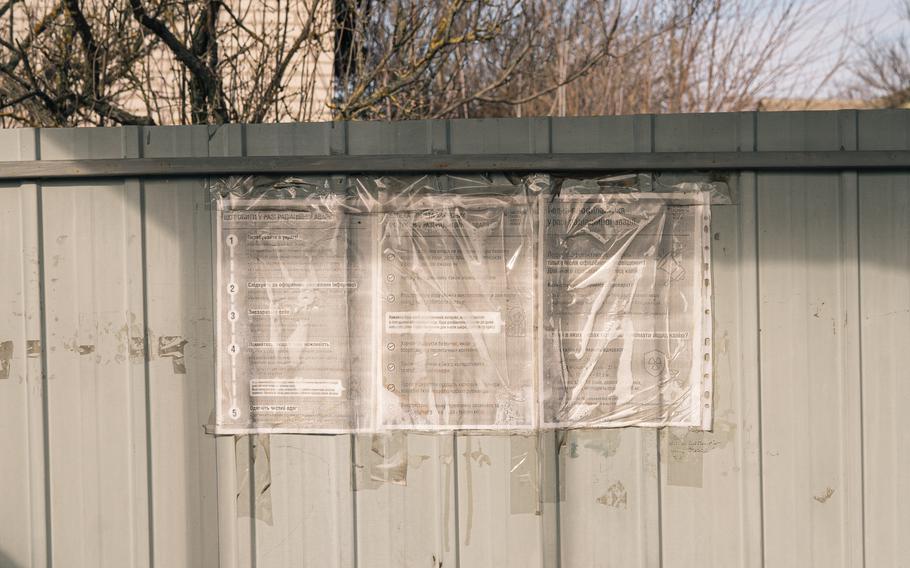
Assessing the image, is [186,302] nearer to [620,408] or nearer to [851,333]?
[620,408]

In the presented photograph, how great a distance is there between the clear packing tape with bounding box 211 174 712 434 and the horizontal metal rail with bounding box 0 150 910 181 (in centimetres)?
6

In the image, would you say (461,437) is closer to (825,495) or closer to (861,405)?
(825,495)

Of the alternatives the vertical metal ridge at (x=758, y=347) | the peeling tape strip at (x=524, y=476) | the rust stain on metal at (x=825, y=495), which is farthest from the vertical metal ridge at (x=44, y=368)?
the rust stain on metal at (x=825, y=495)

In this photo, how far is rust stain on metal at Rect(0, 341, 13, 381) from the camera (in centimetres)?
287

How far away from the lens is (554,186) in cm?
279

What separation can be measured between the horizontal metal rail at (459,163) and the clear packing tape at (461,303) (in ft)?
0.18

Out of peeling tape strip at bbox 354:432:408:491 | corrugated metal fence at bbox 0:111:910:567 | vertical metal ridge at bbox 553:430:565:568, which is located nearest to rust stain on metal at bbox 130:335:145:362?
corrugated metal fence at bbox 0:111:910:567

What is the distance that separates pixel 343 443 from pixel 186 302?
2.53 ft

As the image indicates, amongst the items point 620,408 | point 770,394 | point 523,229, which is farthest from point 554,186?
point 770,394

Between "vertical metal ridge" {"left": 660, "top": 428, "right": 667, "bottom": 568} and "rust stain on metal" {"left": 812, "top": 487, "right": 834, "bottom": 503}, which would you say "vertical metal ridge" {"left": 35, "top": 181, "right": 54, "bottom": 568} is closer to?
"vertical metal ridge" {"left": 660, "top": 428, "right": 667, "bottom": 568}

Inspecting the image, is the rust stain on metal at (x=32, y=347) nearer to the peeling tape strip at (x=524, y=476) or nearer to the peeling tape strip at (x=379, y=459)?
the peeling tape strip at (x=379, y=459)

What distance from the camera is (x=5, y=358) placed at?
9.43 feet

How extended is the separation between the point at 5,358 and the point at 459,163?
1.82 m

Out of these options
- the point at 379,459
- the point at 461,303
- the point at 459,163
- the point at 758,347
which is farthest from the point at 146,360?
the point at 758,347
